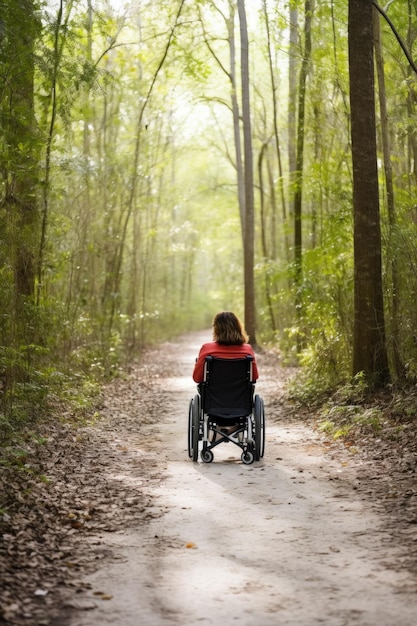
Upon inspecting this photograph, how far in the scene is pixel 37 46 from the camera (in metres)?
9.42

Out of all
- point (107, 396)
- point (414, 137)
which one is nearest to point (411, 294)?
point (414, 137)

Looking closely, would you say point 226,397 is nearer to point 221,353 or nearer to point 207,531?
Answer: point 221,353

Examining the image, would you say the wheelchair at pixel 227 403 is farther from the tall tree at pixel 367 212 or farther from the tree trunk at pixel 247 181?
the tree trunk at pixel 247 181

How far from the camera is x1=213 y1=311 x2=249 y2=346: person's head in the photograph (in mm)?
7285

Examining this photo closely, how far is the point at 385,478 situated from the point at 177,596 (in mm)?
2993

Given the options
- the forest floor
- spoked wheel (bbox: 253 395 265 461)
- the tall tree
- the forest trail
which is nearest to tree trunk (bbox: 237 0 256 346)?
the tall tree

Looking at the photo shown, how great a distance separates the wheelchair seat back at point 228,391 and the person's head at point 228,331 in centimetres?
25

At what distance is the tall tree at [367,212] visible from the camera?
9.21 m

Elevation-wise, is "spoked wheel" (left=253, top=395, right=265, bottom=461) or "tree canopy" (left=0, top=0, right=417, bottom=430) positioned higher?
"tree canopy" (left=0, top=0, right=417, bottom=430)

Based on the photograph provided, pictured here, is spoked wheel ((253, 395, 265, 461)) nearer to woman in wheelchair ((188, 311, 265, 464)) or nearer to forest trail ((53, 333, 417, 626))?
woman in wheelchair ((188, 311, 265, 464))

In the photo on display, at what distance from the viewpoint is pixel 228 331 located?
7281 millimetres

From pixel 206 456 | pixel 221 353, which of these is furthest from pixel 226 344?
pixel 206 456

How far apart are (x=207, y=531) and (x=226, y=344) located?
106 inches

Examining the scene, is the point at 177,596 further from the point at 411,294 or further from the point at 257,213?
the point at 257,213
